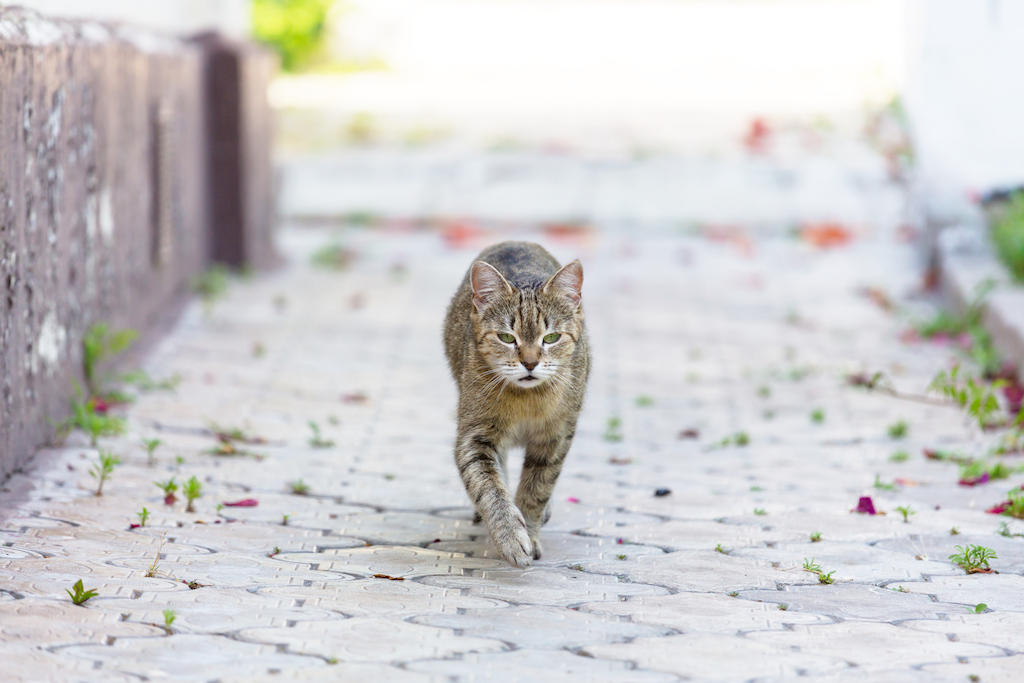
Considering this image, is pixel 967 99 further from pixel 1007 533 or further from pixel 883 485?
pixel 1007 533

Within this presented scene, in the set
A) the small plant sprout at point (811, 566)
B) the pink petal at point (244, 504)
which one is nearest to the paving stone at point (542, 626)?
the small plant sprout at point (811, 566)

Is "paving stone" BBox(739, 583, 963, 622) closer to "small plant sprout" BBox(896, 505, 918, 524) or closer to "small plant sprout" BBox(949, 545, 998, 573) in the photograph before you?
"small plant sprout" BBox(949, 545, 998, 573)

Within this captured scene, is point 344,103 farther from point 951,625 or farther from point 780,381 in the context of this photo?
point 951,625

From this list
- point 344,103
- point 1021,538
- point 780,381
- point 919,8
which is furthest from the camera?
point 344,103

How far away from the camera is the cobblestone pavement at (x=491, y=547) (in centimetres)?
335

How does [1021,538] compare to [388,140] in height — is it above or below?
below

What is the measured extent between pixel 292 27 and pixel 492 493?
46.0 feet

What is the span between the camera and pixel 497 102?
48.0 ft

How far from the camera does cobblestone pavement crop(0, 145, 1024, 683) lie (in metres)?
3.35

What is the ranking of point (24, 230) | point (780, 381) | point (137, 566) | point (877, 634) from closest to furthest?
point (877, 634) → point (137, 566) → point (24, 230) → point (780, 381)

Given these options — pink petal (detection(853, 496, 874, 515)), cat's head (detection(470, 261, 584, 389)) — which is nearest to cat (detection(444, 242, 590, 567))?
cat's head (detection(470, 261, 584, 389))

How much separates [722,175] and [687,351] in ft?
15.7

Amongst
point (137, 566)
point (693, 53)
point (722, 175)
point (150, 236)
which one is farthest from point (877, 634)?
point (693, 53)

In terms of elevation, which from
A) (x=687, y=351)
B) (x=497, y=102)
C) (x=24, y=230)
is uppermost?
(x=497, y=102)
